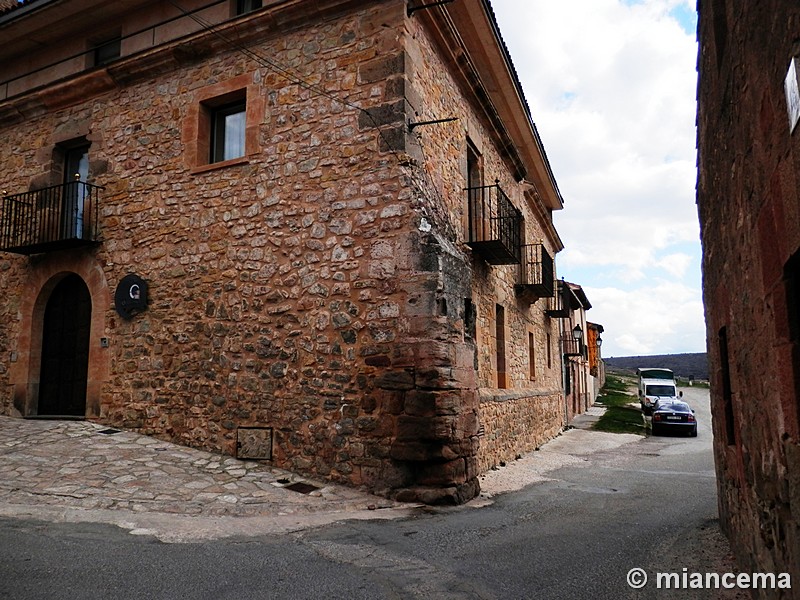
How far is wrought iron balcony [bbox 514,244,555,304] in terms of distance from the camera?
1316cm

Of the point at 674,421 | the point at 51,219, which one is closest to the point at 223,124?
the point at 51,219

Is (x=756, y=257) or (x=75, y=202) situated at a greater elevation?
(x=75, y=202)

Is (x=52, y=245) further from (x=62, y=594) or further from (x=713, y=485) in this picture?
(x=713, y=485)

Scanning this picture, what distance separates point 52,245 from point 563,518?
844cm

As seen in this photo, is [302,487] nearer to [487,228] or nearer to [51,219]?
[487,228]

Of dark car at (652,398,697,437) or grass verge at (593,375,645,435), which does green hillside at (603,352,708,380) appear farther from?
dark car at (652,398,697,437)

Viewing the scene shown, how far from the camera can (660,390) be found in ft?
93.6

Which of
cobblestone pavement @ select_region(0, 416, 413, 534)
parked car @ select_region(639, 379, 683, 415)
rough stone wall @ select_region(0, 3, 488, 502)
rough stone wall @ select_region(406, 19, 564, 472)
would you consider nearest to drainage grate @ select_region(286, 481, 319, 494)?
cobblestone pavement @ select_region(0, 416, 413, 534)

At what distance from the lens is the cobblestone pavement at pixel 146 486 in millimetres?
5859

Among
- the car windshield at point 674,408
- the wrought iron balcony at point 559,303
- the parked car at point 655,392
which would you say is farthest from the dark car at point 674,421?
the parked car at point 655,392

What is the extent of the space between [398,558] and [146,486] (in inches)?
131

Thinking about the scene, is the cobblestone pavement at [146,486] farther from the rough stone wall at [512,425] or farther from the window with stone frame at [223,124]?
the window with stone frame at [223,124]

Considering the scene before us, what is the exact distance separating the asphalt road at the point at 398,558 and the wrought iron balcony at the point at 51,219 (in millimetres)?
5589

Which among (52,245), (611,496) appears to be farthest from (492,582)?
(52,245)
